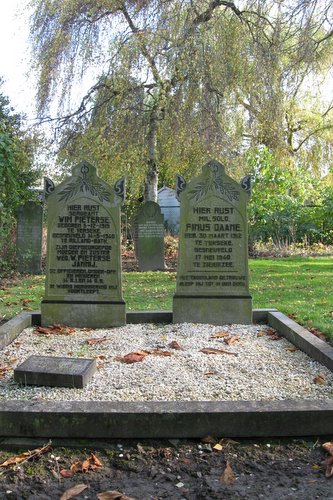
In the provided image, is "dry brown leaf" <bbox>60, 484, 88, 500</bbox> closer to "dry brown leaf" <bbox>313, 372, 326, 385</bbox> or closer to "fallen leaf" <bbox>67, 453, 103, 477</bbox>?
"fallen leaf" <bbox>67, 453, 103, 477</bbox>

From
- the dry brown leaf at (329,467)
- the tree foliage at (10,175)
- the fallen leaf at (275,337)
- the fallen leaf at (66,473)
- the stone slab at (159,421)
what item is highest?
the tree foliage at (10,175)

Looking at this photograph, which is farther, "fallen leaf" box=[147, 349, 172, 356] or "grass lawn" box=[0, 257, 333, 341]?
"grass lawn" box=[0, 257, 333, 341]

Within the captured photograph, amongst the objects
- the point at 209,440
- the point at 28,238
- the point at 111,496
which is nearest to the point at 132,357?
the point at 209,440

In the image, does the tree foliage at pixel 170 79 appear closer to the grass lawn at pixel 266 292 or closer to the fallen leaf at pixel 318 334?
the grass lawn at pixel 266 292

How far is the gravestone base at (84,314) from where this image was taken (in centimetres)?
645

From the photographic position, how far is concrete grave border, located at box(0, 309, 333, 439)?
3.31 metres

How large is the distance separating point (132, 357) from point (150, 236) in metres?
9.07

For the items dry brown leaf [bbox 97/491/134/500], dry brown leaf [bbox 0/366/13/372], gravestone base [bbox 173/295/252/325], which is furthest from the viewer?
gravestone base [bbox 173/295/252/325]

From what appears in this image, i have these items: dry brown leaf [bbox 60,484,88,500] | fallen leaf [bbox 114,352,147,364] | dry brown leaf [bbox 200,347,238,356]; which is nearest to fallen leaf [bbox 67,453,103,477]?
dry brown leaf [bbox 60,484,88,500]

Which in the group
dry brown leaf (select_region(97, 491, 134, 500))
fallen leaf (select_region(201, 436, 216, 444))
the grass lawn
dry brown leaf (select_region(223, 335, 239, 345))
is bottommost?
dry brown leaf (select_region(97, 491, 134, 500))

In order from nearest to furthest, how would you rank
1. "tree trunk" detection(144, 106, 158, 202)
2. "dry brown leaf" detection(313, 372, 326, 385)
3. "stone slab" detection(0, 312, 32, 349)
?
1. "dry brown leaf" detection(313, 372, 326, 385)
2. "stone slab" detection(0, 312, 32, 349)
3. "tree trunk" detection(144, 106, 158, 202)

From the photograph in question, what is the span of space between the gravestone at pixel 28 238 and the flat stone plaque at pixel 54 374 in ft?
31.0

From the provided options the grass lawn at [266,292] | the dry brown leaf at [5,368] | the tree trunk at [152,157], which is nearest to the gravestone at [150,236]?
the grass lawn at [266,292]

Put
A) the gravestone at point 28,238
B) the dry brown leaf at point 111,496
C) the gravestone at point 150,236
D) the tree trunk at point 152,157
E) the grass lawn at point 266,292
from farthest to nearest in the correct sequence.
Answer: the tree trunk at point 152,157
the gravestone at point 150,236
the gravestone at point 28,238
the grass lawn at point 266,292
the dry brown leaf at point 111,496
